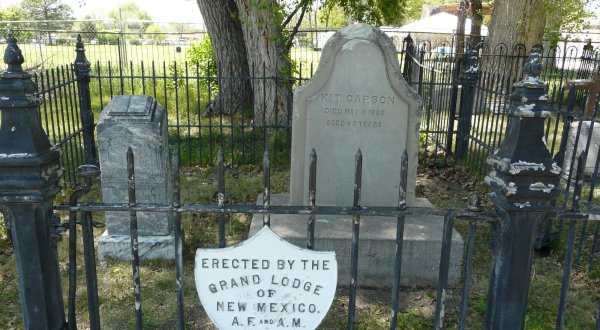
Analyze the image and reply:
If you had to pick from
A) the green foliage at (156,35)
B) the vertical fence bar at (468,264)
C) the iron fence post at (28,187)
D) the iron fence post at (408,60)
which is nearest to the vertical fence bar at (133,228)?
the iron fence post at (28,187)

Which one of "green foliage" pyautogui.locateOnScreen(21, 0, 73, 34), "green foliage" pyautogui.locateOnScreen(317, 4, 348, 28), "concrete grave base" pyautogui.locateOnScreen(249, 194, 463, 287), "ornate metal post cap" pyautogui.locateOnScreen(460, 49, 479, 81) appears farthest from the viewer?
→ "green foliage" pyautogui.locateOnScreen(21, 0, 73, 34)

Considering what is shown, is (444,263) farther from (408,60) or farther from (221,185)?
(408,60)

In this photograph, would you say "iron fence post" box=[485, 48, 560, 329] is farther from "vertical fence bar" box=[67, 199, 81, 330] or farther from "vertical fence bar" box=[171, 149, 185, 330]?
"vertical fence bar" box=[67, 199, 81, 330]

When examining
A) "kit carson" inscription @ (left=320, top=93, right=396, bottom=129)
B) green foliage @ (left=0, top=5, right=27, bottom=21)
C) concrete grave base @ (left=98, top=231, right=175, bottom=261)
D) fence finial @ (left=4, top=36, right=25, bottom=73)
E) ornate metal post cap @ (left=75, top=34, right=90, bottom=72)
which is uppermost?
green foliage @ (left=0, top=5, right=27, bottom=21)

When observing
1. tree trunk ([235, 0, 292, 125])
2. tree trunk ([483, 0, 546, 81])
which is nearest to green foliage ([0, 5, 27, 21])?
tree trunk ([483, 0, 546, 81])

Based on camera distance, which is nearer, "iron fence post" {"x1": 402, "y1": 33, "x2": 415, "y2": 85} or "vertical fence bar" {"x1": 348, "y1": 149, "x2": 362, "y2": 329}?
"vertical fence bar" {"x1": 348, "y1": 149, "x2": 362, "y2": 329}

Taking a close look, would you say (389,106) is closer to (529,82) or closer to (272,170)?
(529,82)

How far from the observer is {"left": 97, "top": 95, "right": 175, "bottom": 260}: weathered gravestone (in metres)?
4.90

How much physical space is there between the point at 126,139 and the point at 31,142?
279 cm

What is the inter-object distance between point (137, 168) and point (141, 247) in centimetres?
77

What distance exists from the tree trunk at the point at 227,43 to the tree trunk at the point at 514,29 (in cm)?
666

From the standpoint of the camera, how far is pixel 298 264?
2.27 meters

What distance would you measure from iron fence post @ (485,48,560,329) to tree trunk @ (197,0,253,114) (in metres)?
8.64

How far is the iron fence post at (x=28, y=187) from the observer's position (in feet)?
7.07
